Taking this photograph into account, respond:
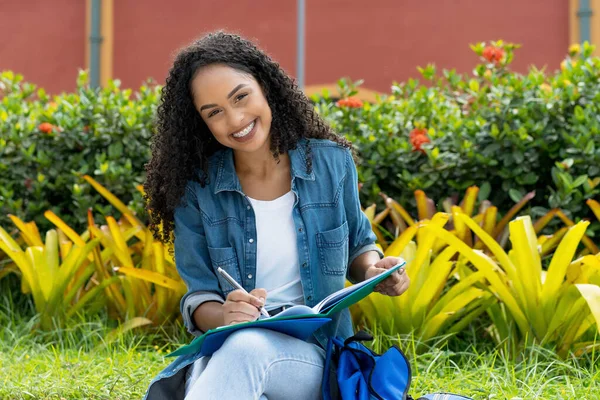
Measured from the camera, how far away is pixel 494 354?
123 inches

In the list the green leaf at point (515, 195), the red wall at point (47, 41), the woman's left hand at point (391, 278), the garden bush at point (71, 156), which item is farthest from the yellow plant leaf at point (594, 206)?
the red wall at point (47, 41)

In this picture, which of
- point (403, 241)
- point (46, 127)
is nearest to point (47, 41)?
point (46, 127)

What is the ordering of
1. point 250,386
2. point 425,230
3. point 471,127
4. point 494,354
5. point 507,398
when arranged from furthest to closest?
point 471,127, point 425,230, point 494,354, point 507,398, point 250,386

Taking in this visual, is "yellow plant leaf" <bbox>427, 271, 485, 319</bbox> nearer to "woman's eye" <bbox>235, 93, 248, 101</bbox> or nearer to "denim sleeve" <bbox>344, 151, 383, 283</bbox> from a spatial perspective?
"denim sleeve" <bbox>344, 151, 383, 283</bbox>

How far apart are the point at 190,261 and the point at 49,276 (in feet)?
5.71

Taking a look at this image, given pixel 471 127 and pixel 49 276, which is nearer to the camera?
pixel 49 276

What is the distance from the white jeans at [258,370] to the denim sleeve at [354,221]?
15.9 inches

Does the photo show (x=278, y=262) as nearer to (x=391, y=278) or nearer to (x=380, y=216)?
(x=391, y=278)

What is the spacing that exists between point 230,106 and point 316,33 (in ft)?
28.6

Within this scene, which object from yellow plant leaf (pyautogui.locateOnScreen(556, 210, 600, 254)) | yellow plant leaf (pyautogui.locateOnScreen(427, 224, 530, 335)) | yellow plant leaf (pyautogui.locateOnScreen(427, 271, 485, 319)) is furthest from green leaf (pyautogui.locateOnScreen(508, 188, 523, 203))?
yellow plant leaf (pyautogui.locateOnScreen(427, 224, 530, 335))

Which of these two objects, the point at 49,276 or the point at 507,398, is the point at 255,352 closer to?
the point at 507,398

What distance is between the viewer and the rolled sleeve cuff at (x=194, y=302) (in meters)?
2.20

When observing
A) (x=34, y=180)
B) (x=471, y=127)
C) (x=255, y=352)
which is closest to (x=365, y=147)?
(x=471, y=127)

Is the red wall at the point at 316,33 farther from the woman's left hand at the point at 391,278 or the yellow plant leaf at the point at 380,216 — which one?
the woman's left hand at the point at 391,278
